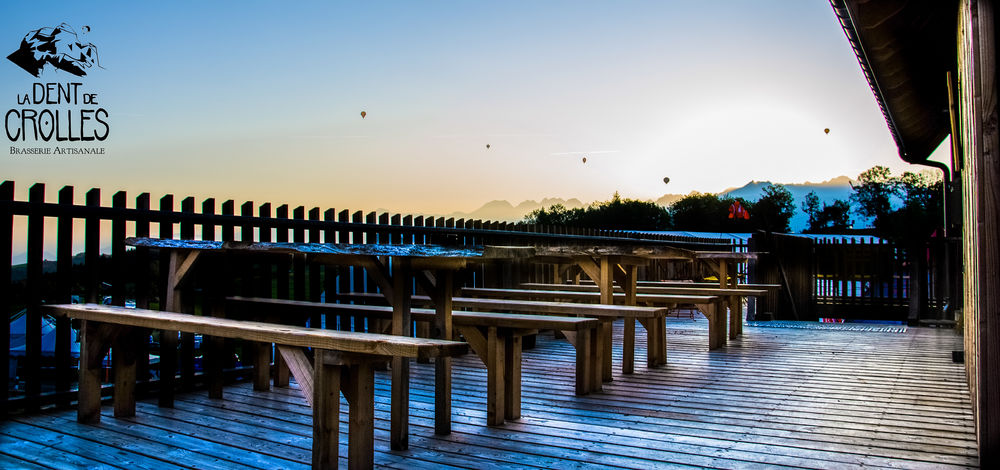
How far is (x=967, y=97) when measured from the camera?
372 centimetres

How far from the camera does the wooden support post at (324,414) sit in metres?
3.28

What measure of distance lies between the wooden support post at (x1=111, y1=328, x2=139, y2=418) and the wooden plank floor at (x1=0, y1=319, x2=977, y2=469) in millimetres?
94

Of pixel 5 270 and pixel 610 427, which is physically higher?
pixel 5 270

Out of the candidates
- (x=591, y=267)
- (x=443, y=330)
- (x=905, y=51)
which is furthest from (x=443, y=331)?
(x=905, y=51)

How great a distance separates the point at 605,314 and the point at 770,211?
65618 mm

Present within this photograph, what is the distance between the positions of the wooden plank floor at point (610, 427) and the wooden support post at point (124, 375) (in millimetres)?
94

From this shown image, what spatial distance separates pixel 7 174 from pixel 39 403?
1.53m

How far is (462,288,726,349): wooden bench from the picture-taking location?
7.05m

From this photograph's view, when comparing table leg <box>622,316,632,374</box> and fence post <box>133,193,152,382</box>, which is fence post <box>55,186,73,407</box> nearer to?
fence post <box>133,193,152,382</box>

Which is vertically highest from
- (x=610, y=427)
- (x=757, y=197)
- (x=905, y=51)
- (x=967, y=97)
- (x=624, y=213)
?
(x=757, y=197)

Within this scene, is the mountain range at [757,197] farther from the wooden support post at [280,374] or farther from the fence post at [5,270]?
the fence post at [5,270]

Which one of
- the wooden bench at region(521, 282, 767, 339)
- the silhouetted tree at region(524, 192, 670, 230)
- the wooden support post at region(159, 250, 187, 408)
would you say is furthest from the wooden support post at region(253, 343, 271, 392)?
the silhouetted tree at region(524, 192, 670, 230)

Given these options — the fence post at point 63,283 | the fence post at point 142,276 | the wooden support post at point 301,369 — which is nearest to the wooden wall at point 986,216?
the wooden support post at point 301,369

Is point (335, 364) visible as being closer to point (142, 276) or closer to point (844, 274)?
point (142, 276)
